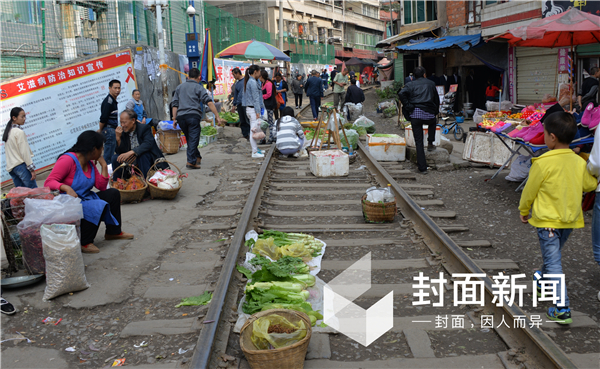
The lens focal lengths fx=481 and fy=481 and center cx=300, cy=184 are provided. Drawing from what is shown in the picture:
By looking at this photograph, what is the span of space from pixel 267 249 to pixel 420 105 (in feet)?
18.9

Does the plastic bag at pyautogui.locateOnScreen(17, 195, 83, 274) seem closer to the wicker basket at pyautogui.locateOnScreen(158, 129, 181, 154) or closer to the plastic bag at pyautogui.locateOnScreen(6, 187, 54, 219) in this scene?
the plastic bag at pyautogui.locateOnScreen(6, 187, 54, 219)

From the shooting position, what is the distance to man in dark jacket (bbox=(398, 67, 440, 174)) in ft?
31.5

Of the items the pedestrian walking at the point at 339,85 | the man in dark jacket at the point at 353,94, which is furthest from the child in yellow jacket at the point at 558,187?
the pedestrian walking at the point at 339,85

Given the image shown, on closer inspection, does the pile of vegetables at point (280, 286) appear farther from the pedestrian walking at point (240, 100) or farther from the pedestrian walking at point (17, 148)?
the pedestrian walking at point (240, 100)

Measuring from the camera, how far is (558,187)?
12.4 ft

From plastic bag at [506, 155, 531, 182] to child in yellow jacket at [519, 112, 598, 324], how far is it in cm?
453

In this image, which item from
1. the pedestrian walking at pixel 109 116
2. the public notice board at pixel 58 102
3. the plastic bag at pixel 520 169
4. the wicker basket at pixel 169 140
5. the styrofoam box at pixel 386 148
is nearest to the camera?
the plastic bag at pixel 520 169

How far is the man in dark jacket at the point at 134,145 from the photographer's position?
24.1 ft

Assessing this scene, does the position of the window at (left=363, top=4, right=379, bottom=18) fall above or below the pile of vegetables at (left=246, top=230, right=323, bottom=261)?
above

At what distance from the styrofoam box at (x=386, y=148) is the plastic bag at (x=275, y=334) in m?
7.81

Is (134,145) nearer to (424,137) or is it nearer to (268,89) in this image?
(424,137)

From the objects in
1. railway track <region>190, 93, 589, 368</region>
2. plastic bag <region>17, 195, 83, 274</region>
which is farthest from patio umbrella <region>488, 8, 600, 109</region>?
plastic bag <region>17, 195, 83, 274</region>

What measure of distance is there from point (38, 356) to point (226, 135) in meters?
12.3

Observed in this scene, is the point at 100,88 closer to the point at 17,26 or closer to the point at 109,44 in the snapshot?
the point at 17,26
